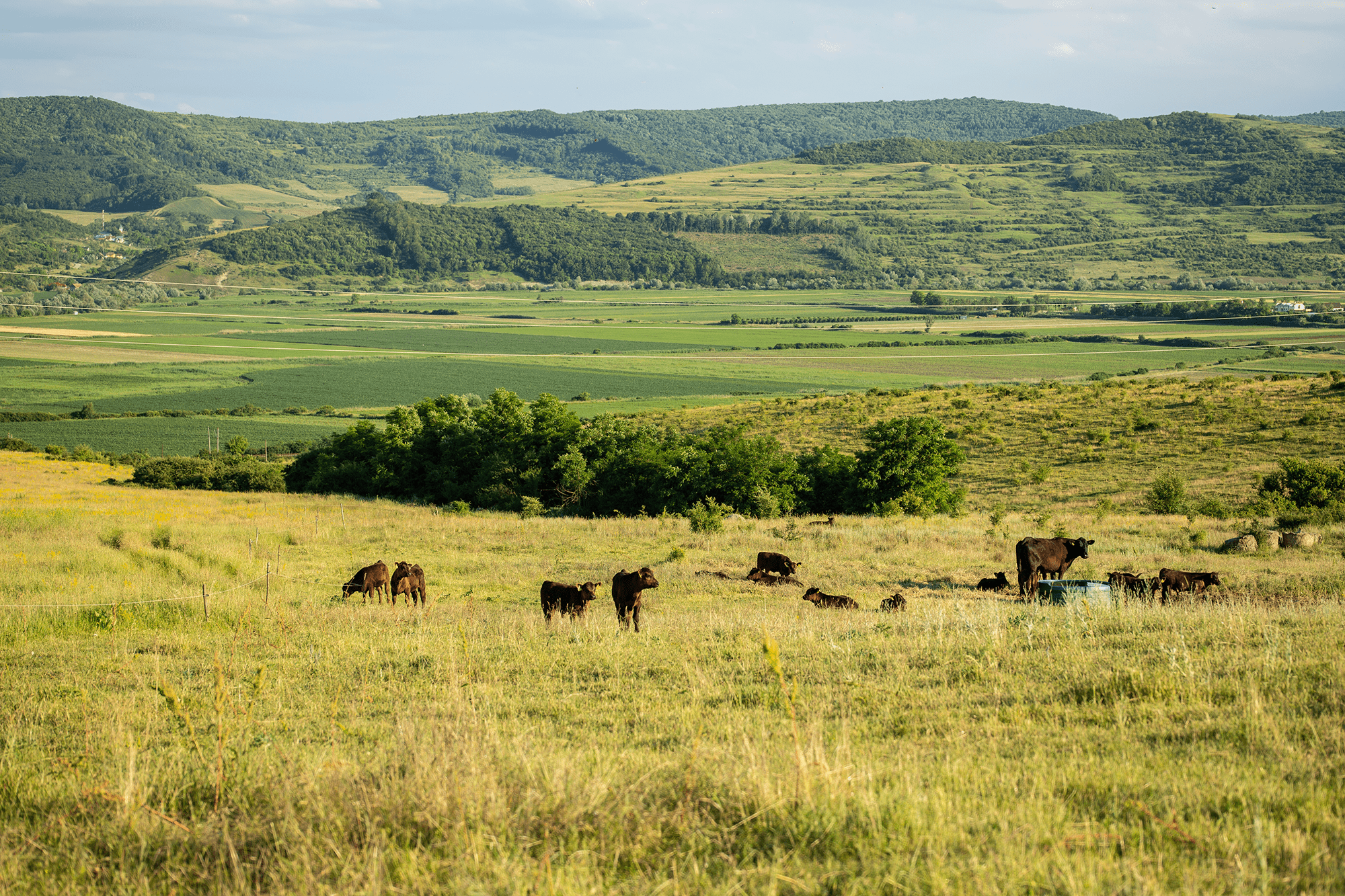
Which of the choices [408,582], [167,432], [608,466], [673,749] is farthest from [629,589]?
[167,432]

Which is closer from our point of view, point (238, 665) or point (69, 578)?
point (238, 665)

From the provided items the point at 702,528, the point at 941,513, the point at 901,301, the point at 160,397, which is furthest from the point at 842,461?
the point at 901,301

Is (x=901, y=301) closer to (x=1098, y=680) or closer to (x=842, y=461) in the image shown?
(x=842, y=461)

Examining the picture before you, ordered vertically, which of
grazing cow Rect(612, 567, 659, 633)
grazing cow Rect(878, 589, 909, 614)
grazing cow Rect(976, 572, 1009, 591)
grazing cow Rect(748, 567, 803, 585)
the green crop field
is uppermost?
grazing cow Rect(612, 567, 659, 633)

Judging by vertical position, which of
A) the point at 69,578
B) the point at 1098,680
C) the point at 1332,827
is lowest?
the point at 69,578

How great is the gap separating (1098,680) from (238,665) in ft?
26.8

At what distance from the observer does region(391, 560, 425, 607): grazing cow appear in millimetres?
16234

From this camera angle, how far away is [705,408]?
A: 2931 inches

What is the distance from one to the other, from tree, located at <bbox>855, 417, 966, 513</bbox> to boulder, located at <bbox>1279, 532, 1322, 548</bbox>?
46.6 ft

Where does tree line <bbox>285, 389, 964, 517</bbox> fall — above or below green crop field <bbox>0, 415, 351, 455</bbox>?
above

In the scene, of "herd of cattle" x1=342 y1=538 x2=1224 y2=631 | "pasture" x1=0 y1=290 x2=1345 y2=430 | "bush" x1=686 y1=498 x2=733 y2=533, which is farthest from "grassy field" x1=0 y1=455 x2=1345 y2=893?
"pasture" x1=0 y1=290 x2=1345 y2=430

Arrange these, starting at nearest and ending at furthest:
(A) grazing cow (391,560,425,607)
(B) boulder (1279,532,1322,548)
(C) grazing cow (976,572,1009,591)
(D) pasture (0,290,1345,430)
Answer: (A) grazing cow (391,560,425,607) → (C) grazing cow (976,572,1009,591) → (B) boulder (1279,532,1322,548) → (D) pasture (0,290,1345,430)

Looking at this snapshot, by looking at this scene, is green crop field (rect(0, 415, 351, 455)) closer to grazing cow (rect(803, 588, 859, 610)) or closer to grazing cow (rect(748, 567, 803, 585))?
grazing cow (rect(748, 567, 803, 585))

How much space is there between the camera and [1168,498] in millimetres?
32969
